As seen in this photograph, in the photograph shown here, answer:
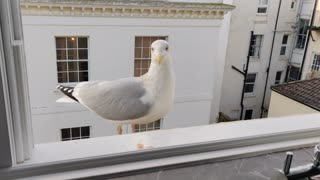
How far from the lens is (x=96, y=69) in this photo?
104cm

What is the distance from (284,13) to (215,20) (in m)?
0.24

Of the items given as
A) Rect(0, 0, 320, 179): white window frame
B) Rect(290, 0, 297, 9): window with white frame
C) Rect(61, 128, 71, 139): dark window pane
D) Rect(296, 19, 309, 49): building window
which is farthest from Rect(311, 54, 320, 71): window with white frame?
Rect(61, 128, 71, 139): dark window pane

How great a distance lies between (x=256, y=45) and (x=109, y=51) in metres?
0.54

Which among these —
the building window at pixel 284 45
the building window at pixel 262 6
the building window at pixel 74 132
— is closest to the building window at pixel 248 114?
the building window at pixel 284 45

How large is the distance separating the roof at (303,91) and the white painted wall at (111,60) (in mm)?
262

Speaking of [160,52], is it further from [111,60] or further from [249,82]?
[249,82]

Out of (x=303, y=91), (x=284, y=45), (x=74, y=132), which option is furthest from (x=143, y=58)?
(x=303, y=91)

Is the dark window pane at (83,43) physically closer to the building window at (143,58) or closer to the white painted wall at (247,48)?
the building window at (143,58)

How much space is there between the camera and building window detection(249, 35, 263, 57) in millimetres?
1046

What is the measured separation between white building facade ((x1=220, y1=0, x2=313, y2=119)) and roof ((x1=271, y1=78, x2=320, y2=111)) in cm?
4

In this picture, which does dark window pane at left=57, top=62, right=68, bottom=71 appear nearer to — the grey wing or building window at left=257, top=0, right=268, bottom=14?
the grey wing

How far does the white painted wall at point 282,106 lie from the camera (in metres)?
1.04

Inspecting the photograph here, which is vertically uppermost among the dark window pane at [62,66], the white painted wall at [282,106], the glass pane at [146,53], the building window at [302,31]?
the building window at [302,31]

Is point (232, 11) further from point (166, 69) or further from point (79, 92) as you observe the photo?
point (79, 92)
